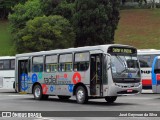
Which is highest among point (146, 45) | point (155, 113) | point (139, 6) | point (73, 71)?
point (139, 6)

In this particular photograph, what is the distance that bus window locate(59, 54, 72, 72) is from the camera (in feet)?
78.9

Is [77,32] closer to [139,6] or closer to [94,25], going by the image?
[94,25]

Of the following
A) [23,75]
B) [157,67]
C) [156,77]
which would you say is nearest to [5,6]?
[23,75]

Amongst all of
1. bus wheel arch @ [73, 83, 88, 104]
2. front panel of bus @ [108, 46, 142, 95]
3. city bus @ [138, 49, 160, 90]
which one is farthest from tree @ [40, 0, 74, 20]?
front panel of bus @ [108, 46, 142, 95]

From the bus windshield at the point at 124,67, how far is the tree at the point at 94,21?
33.0m

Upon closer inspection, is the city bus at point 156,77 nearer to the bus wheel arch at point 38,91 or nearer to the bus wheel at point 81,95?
the bus wheel at point 81,95

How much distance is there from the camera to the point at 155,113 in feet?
56.0

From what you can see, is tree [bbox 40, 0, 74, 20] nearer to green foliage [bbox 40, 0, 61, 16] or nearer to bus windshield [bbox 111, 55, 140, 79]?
green foliage [bbox 40, 0, 61, 16]

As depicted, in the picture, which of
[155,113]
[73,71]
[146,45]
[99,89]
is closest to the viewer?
[155,113]

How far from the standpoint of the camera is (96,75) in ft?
72.4

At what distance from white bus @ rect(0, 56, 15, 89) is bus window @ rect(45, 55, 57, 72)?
439 inches

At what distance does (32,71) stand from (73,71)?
14.5ft

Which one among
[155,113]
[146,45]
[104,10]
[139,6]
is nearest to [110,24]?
[104,10]

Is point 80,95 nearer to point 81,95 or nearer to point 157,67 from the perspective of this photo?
point 81,95
